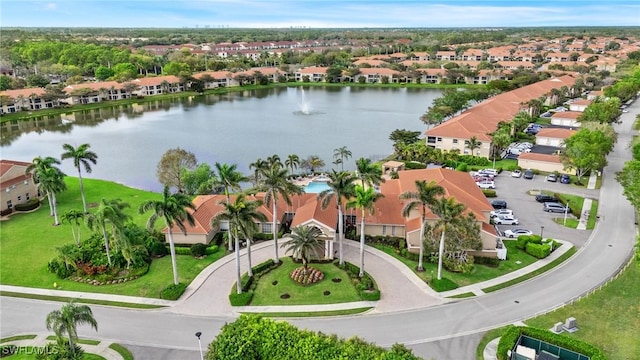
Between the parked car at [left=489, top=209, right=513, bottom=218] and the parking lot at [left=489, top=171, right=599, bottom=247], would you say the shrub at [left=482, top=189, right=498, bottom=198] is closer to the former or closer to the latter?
the parking lot at [left=489, top=171, right=599, bottom=247]

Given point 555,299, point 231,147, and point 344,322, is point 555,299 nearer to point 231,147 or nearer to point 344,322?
point 344,322

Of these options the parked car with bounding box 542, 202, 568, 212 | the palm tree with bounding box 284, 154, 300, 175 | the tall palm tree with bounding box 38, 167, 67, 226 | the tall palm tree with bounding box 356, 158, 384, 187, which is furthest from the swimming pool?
the tall palm tree with bounding box 38, 167, 67, 226

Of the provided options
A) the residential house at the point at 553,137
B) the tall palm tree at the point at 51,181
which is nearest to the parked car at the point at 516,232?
the residential house at the point at 553,137

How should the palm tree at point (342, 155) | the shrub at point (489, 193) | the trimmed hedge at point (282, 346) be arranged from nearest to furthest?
the trimmed hedge at point (282, 346)
the shrub at point (489, 193)
the palm tree at point (342, 155)

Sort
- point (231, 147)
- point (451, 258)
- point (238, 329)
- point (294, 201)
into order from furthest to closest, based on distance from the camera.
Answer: point (231, 147)
point (294, 201)
point (451, 258)
point (238, 329)

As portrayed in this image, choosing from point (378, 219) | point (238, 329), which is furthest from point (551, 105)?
point (238, 329)

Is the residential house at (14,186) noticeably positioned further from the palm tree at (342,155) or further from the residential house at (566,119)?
the residential house at (566,119)

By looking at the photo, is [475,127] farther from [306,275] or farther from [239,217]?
[239,217]
